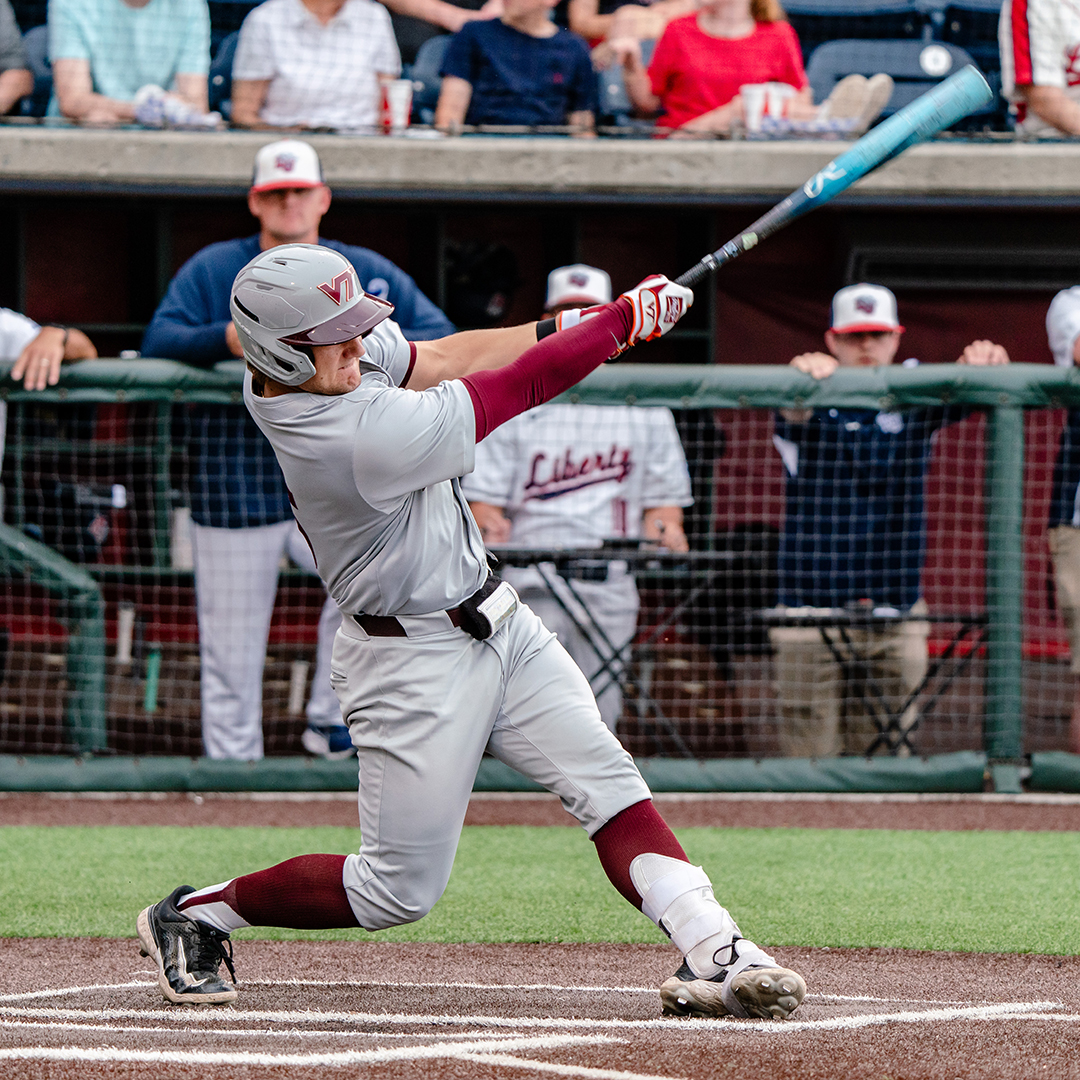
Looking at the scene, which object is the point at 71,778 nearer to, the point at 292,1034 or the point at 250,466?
the point at 250,466

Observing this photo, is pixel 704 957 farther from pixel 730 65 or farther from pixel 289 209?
pixel 730 65

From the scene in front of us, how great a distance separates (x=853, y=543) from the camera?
5.88m

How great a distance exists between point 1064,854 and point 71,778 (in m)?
3.66

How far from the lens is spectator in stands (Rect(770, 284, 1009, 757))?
5836 mm

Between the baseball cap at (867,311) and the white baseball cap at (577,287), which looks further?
the white baseball cap at (577,287)

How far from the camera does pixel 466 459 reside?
2.76 m

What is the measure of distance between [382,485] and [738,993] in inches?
44.8

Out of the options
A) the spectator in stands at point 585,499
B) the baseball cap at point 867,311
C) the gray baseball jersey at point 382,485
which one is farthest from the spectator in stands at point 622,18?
the gray baseball jersey at point 382,485

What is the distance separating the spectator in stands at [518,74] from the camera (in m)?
7.27

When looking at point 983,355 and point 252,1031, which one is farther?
point 983,355

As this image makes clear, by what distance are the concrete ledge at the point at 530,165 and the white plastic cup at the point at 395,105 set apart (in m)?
0.11

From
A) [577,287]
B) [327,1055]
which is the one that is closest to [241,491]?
[577,287]

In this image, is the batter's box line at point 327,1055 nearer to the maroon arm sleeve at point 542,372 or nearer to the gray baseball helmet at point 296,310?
the maroon arm sleeve at point 542,372

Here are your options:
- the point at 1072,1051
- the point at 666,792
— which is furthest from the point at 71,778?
the point at 1072,1051
